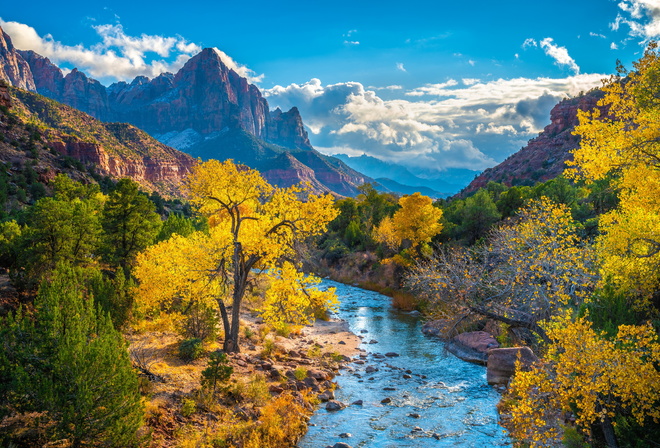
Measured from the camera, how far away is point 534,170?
107812 mm

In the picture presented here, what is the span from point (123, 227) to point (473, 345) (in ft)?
80.4

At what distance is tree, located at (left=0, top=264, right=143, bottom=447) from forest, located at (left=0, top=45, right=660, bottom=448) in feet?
0.12

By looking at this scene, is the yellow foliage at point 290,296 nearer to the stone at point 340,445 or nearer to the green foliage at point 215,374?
the green foliage at point 215,374

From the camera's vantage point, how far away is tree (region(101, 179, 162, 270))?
1040 inches

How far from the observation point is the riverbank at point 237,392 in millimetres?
12586

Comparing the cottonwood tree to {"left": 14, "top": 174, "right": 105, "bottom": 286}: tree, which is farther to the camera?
{"left": 14, "top": 174, "right": 105, "bottom": 286}: tree

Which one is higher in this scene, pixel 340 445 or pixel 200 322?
pixel 200 322

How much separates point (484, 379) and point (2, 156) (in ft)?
219

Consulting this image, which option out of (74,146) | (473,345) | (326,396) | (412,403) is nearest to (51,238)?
(326,396)

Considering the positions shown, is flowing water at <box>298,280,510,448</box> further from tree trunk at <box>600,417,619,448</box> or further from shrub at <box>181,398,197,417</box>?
shrub at <box>181,398,197,417</box>

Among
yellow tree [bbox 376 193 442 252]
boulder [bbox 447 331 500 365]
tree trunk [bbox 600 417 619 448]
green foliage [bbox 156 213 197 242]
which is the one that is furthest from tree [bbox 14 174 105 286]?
yellow tree [bbox 376 193 442 252]

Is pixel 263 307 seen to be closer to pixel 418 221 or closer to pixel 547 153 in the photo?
pixel 418 221

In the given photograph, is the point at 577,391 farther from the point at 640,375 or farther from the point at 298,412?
the point at 298,412

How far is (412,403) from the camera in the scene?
17.4 metres
